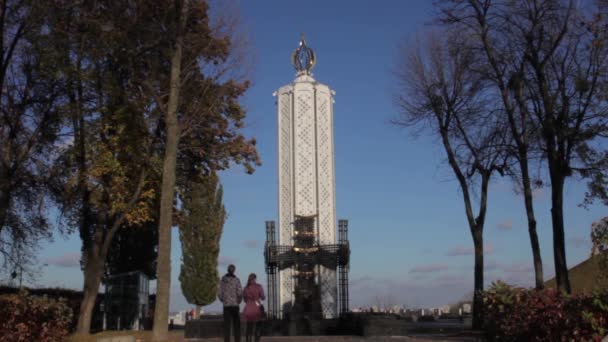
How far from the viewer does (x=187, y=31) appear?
18000 millimetres

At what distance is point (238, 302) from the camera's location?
45.7ft

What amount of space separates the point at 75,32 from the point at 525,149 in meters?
13.1

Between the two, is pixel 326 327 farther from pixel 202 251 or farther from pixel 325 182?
pixel 202 251

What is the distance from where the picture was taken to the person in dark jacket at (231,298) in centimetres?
1385

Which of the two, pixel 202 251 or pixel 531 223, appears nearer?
pixel 531 223

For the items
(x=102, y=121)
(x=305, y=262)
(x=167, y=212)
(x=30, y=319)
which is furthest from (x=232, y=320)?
(x=305, y=262)

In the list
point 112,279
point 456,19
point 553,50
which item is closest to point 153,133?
point 112,279

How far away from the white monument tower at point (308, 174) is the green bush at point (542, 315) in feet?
60.1

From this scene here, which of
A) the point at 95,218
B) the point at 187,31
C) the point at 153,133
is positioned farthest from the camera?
the point at 95,218

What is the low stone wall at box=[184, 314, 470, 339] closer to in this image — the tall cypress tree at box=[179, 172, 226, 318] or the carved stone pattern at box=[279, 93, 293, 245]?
the carved stone pattern at box=[279, 93, 293, 245]

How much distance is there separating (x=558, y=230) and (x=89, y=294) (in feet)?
41.6

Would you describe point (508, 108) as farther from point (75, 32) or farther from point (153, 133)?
point (75, 32)

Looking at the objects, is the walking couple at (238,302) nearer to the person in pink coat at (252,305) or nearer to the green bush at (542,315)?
the person in pink coat at (252,305)

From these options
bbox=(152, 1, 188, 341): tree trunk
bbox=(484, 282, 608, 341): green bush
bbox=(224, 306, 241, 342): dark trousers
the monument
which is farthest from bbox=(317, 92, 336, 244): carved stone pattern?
bbox=(484, 282, 608, 341): green bush
